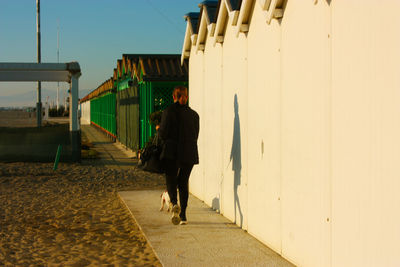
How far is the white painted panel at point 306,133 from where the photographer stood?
14.3 ft

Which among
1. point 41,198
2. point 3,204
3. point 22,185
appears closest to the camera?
point 3,204

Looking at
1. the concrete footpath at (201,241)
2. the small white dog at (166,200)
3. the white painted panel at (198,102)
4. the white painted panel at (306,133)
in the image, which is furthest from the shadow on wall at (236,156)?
the white painted panel at (198,102)

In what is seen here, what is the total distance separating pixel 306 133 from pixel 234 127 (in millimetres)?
2322

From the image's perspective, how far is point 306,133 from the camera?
4.73 metres


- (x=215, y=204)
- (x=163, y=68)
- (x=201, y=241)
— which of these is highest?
(x=163, y=68)

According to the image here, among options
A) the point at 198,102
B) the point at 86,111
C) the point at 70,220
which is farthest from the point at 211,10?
the point at 86,111

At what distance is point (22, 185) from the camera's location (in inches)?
457

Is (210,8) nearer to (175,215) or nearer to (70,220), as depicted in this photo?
(175,215)

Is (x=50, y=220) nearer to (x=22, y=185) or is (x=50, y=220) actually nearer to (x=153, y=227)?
(x=153, y=227)

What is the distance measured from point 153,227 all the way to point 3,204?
Result: 3.53 metres

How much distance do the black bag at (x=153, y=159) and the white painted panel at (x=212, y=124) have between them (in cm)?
A: 119

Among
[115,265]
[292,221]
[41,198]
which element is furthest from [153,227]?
[41,198]

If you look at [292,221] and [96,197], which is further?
[96,197]

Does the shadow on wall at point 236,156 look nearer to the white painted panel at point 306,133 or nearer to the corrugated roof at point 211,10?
the white painted panel at point 306,133
